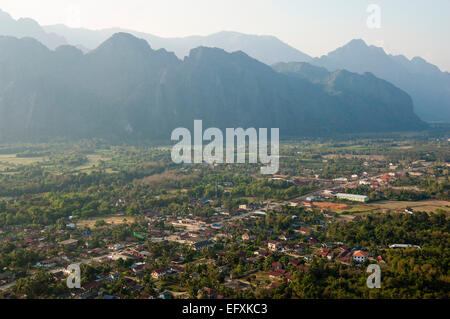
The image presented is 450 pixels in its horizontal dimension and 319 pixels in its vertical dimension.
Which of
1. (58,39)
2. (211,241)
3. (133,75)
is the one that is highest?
(58,39)

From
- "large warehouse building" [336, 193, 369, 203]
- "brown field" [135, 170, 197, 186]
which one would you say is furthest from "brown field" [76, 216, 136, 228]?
"large warehouse building" [336, 193, 369, 203]

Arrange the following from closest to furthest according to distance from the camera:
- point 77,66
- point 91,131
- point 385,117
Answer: point 91,131
point 77,66
point 385,117

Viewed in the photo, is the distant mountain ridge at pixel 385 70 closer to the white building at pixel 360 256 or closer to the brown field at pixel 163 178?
the brown field at pixel 163 178

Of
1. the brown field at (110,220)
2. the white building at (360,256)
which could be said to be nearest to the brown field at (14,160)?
the brown field at (110,220)

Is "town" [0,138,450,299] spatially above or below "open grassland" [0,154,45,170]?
below

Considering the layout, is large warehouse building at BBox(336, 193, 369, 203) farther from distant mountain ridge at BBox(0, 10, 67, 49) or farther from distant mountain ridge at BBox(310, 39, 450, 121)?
distant mountain ridge at BBox(310, 39, 450, 121)

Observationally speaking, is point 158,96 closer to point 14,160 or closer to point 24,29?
point 14,160

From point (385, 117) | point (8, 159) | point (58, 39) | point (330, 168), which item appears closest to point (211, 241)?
point (330, 168)

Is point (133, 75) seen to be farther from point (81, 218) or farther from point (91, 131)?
point (81, 218)
